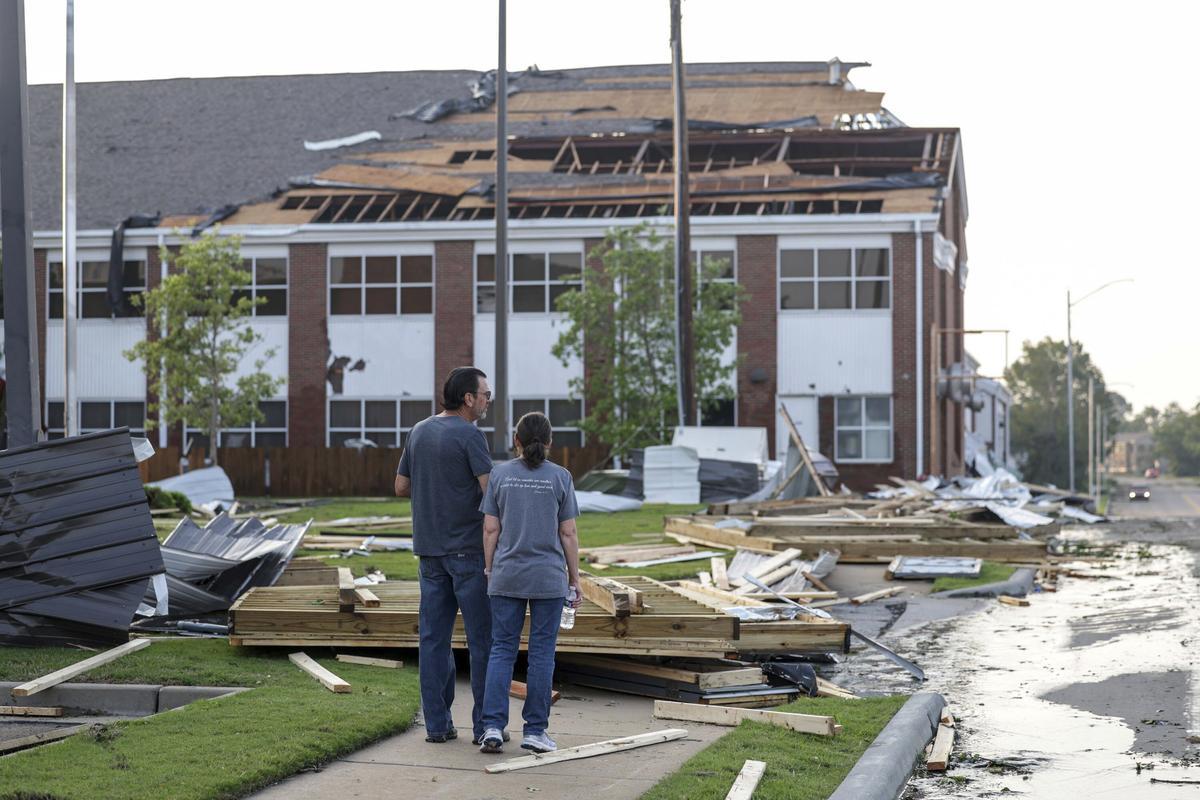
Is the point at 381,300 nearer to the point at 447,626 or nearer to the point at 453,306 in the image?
the point at 453,306

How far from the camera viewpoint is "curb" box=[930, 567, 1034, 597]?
1700 centimetres

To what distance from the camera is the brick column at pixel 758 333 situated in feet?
134

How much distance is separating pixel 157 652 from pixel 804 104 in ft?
129

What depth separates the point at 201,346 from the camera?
38812 millimetres

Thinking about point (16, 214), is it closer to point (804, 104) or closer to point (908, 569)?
point (908, 569)

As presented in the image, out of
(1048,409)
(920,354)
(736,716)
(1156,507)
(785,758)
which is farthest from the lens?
(1048,409)

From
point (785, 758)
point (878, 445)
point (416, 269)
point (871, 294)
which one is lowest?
point (785, 758)

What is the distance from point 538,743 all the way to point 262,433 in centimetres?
3681

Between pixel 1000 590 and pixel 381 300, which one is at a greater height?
pixel 381 300

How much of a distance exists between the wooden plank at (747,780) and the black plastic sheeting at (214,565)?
6.10m

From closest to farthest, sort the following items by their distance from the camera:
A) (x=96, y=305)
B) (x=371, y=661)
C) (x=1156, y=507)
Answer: (x=371, y=661) < (x=96, y=305) < (x=1156, y=507)

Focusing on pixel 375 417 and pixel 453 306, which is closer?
pixel 453 306

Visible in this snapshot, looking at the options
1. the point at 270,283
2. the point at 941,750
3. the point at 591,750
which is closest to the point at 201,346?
the point at 270,283

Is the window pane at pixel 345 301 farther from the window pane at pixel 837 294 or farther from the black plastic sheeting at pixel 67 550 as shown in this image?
the black plastic sheeting at pixel 67 550
